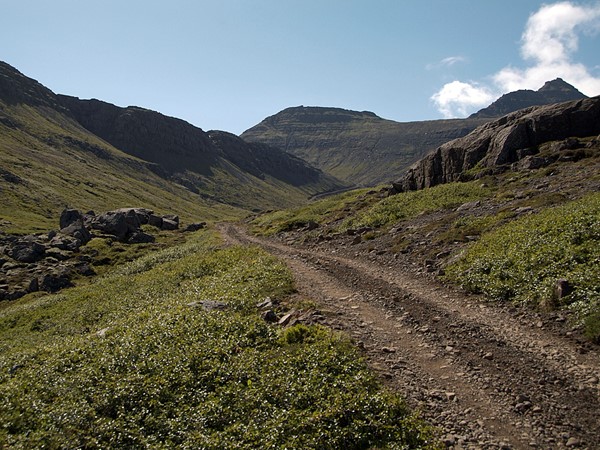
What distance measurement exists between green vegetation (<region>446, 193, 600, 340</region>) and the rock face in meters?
32.3

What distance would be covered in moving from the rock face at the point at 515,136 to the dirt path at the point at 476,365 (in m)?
41.0

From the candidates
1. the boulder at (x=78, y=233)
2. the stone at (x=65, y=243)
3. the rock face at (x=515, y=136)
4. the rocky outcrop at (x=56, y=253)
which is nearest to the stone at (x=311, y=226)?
the rock face at (x=515, y=136)

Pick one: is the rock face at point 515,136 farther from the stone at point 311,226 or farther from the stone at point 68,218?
the stone at point 68,218

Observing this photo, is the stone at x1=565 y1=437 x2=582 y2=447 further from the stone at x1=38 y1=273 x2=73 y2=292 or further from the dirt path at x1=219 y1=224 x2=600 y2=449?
the stone at x1=38 y1=273 x2=73 y2=292

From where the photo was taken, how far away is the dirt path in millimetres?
10000

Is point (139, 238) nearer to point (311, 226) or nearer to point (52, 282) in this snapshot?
point (52, 282)

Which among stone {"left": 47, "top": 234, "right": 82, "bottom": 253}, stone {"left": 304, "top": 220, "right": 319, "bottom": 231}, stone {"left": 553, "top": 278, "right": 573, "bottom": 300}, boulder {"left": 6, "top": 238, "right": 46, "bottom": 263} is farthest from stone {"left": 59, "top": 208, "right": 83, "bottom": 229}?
stone {"left": 553, "top": 278, "right": 573, "bottom": 300}

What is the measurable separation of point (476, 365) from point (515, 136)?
50.7 m

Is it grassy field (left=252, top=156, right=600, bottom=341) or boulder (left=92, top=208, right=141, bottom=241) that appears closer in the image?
grassy field (left=252, top=156, right=600, bottom=341)

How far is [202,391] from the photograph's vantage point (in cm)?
1252

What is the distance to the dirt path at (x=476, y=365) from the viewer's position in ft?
32.8

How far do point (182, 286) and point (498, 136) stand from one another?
48.7 meters

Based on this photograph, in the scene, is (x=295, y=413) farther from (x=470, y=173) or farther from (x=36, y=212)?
(x=36, y=212)

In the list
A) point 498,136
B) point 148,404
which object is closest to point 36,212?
point 498,136
